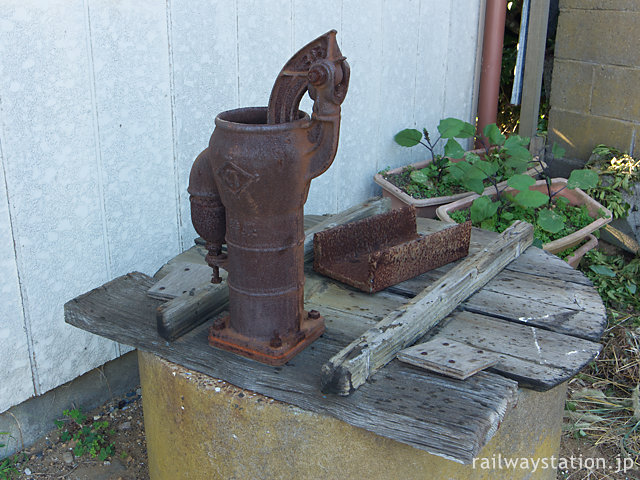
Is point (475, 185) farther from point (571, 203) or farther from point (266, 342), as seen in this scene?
point (266, 342)

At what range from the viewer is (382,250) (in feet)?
6.62

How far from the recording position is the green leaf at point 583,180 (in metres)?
3.51

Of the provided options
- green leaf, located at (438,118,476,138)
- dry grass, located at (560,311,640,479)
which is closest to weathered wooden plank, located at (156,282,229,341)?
dry grass, located at (560,311,640,479)

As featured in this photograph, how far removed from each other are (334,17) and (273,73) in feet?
1.62

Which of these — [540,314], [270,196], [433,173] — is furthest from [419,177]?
[270,196]

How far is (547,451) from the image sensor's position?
74.1 inches

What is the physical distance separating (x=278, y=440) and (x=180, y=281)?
2.05 ft

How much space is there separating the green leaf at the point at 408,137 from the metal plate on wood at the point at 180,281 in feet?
6.43

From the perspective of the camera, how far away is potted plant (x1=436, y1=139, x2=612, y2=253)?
3.33 metres

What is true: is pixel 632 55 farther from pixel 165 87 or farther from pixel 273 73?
pixel 165 87

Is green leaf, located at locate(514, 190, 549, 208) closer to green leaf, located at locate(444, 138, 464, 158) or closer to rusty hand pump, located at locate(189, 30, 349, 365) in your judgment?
green leaf, located at locate(444, 138, 464, 158)

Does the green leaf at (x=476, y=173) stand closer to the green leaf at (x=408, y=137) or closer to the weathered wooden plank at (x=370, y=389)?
the green leaf at (x=408, y=137)

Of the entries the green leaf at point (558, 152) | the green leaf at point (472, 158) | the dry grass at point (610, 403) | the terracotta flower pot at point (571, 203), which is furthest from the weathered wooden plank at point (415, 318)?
the green leaf at point (558, 152)

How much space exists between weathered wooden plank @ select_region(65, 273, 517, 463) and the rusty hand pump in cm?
5
